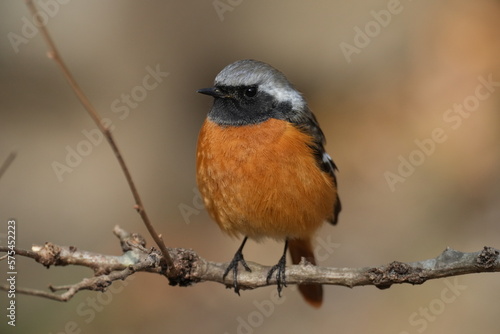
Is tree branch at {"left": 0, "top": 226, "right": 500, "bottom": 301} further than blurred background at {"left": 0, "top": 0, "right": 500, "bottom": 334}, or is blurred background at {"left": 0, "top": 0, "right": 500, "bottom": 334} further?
blurred background at {"left": 0, "top": 0, "right": 500, "bottom": 334}

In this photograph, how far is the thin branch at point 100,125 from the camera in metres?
2.46

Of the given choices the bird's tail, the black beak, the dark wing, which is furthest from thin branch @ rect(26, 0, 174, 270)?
the bird's tail

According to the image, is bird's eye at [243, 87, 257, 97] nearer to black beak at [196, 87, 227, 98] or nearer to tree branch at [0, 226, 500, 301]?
black beak at [196, 87, 227, 98]

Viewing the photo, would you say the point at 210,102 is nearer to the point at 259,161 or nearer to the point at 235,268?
the point at 259,161

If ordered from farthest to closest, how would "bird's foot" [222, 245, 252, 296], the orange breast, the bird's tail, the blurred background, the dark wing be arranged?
1. the blurred background
2. the bird's tail
3. the dark wing
4. the orange breast
5. "bird's foot" [222, 245, 252, 296]

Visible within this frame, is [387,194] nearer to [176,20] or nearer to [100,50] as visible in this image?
[176,20]

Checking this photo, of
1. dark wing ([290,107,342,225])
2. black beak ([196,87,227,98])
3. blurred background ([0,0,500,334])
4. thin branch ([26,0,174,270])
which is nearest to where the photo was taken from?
thin branch ([26,0,174,270])

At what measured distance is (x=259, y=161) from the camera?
193 inches

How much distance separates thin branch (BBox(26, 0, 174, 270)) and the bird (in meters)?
1.17

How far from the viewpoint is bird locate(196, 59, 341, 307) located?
16.1 ft

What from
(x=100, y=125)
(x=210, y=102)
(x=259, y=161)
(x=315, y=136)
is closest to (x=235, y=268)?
(x=259, y=161)

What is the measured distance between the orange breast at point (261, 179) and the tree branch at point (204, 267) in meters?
0.64

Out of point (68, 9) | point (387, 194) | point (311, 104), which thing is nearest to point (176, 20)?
point (68, 9)

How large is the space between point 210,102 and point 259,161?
444cm
